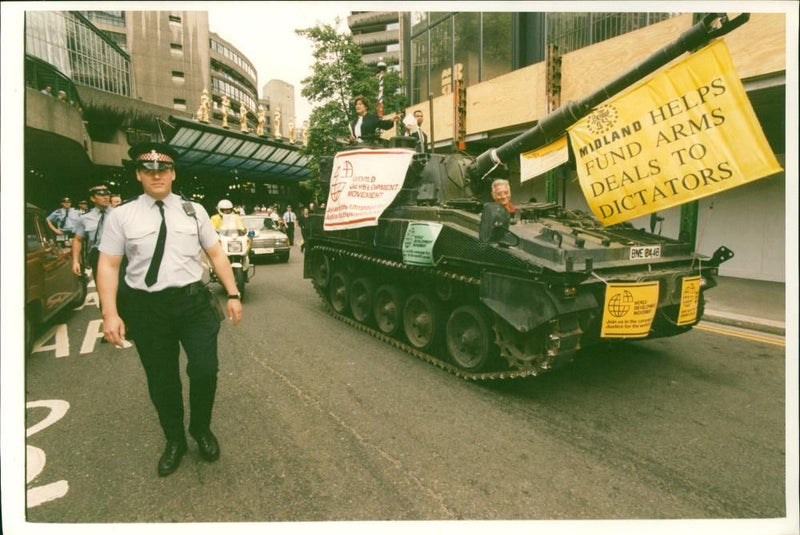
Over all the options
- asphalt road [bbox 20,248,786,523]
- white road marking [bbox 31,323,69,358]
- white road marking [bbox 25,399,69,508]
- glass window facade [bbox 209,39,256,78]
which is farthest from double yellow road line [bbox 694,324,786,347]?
glass window facade [bbox 209,39,256,78]

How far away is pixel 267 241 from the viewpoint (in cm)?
1388

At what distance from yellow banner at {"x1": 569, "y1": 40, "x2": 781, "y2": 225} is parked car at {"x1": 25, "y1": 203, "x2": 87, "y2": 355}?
522 cm

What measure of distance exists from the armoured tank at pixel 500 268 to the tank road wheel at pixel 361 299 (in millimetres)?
22

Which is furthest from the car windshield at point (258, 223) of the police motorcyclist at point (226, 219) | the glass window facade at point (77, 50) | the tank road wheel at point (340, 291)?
the tank road wheel at point (340, 291)

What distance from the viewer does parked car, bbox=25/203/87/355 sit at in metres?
4.94

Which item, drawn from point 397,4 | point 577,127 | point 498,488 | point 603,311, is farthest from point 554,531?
point 577,127

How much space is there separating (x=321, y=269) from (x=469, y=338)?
3902 millimetres

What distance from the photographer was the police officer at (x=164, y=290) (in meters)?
2.79

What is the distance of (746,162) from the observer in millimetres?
3393

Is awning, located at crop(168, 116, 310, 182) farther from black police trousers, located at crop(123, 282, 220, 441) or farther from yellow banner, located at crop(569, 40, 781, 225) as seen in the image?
black police trousers, located at crop(123, 282, 220, 441)

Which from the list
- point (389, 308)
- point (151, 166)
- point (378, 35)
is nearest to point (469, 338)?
point (389, 308)

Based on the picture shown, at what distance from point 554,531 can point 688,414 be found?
2065mm

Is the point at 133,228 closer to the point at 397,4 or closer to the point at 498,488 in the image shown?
the point at 397,4

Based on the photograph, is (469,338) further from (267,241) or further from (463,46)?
(463,46)
